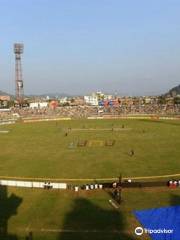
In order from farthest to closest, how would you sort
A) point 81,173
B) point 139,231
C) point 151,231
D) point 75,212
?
point 81,173
point 75,212
point 139,231
point 151,231

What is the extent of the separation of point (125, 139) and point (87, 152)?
12.7m

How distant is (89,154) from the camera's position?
4869 centimetres

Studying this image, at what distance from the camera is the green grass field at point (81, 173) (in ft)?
76.8

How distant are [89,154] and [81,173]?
36.0ft

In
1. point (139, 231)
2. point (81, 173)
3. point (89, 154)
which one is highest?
point (89, 154)

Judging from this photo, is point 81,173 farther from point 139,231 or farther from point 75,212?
point 139,231

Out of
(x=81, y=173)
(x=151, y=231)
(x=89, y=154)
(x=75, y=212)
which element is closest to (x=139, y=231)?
(x=151, y=231)

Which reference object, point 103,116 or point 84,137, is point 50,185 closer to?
point 84,137

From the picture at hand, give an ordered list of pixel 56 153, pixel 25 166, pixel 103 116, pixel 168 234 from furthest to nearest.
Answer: pixel 103 116, pixel 56 153, pixel 25 166, pixel 168 234

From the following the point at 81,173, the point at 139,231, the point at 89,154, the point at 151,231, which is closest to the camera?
the point at 151,231

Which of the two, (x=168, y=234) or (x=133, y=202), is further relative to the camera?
(x=133, y=202)

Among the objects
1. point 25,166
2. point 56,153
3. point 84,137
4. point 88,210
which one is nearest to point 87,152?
point 56,153

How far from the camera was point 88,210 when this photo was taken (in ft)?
86.5

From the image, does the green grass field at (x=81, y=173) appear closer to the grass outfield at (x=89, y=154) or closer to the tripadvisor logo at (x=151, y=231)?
the grass outfield at (x=89, y=154)
